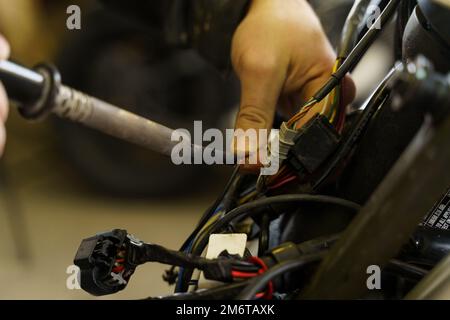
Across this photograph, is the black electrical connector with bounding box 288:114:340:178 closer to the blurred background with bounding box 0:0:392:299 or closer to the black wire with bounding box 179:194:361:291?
the black wire with bounding box 179:194:361:291

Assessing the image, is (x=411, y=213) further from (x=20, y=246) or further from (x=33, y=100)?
(x=20, y=246)

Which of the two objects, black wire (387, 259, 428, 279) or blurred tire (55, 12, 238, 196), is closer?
black wire (387, 259, 428, 279)

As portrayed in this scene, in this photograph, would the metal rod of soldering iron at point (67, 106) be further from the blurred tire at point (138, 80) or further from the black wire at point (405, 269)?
the blurred tire at point (138, 80)

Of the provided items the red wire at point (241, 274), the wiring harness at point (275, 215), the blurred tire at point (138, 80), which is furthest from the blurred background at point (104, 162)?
the red wire at point (241, 274)

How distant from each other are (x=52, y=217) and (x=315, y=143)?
132 centimetres

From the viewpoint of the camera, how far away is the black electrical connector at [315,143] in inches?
18.9

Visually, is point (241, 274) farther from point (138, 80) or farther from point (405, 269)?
point (138, 80)

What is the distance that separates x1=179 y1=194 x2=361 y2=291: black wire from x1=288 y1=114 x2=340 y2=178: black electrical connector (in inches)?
1.3

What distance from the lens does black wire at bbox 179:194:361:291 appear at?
457 mm

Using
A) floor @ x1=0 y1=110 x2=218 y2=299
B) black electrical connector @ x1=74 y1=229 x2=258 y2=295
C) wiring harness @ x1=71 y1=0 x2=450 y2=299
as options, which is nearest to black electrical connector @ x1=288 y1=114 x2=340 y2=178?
wiring harness @ x1=71 y1=0 x2=450 y2=299

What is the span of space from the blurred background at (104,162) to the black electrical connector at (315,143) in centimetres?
90

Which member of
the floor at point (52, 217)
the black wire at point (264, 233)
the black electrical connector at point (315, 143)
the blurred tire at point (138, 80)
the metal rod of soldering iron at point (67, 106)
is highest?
the blurred tire at point (138, 80)

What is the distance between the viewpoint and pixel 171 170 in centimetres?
157

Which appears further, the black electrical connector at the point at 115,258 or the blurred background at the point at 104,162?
the blurred background at the point at 104,162
